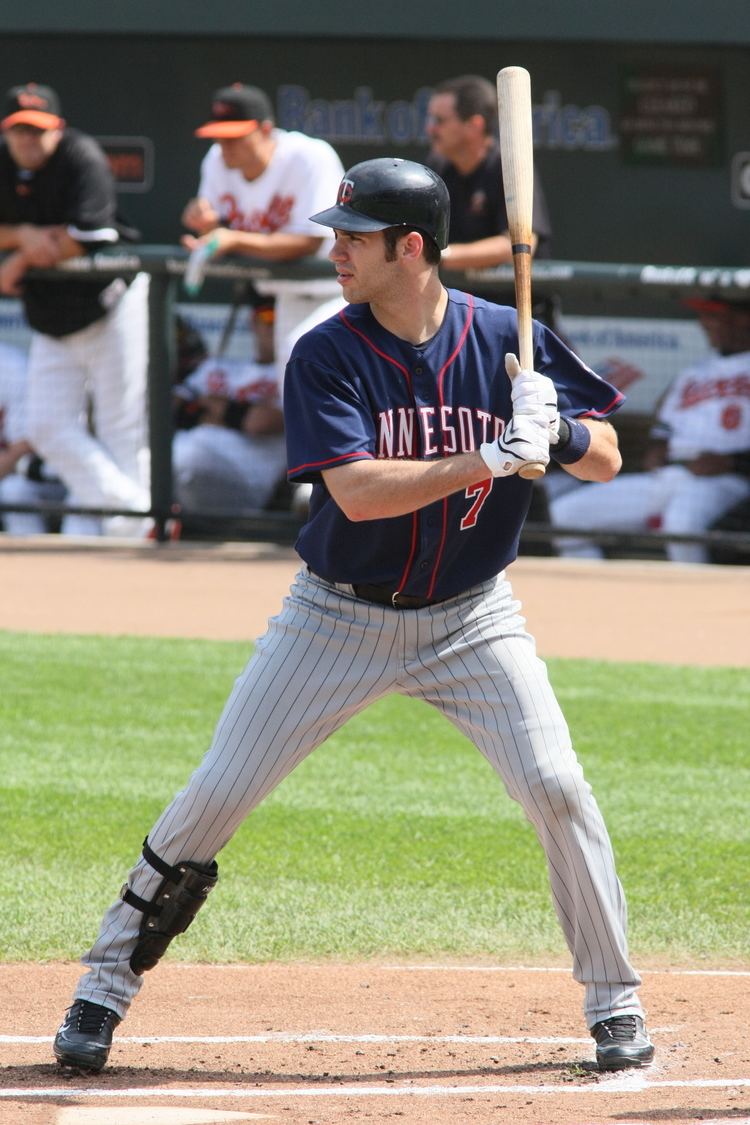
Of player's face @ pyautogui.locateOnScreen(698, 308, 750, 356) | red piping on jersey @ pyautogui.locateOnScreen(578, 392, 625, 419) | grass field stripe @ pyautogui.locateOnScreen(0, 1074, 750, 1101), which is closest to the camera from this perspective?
grass field stripe @ pyautogui.locateOnScreen(0, 1074, 750, 1101)

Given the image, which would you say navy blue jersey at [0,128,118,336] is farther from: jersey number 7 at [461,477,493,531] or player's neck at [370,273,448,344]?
jersey number 7 at [461,477,493,531]

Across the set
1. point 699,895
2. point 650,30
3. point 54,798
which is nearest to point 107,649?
point 54,798

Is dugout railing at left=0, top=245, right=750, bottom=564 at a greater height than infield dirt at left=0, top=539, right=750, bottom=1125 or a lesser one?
greater

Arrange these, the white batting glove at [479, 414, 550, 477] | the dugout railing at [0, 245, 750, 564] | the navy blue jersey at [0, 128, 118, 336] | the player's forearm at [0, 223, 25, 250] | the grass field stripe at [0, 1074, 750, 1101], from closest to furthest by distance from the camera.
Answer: the white batting glove at [479, 414, 550, 477], the grass field stripe at [0, 1074, 750, 1101], the dugout railing at [0, 245, 750, 564], the navy blue jersey at [0, 128, 118, 336], the player's forearm at [0, 223, 25, 250]

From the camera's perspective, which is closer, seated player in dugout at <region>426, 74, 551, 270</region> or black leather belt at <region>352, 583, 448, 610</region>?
black leather belt at <region>352, 583, 448, 610</region>

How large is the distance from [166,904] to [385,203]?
146 cm

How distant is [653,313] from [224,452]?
2.63m

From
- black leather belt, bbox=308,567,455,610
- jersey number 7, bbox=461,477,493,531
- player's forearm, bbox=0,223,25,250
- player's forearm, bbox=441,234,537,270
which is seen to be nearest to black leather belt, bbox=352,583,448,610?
black leather belt, bbox=308,567,455,610

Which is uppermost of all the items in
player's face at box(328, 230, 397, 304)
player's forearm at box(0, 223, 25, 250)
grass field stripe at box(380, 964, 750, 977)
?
player's forearm at box(0, 223, 25, 250)

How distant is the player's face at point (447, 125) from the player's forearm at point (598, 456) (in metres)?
5.61

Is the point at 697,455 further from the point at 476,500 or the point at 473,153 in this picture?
the point at 476,500

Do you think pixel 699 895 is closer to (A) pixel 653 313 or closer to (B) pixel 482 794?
(B) pixel 482 794

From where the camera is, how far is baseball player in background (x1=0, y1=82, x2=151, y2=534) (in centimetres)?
979

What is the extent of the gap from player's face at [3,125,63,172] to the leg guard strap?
663 cm
